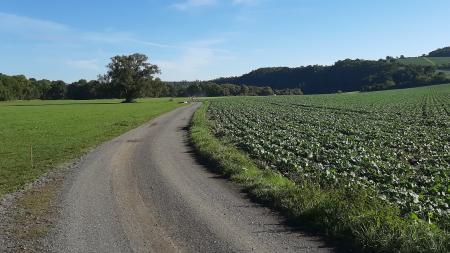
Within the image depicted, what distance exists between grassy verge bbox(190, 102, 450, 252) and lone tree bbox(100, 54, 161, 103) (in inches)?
4163

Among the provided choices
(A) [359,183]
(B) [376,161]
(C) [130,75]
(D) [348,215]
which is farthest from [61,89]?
(D) [348,215]

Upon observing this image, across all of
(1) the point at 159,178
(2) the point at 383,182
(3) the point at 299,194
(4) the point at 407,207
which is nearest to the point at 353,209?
(4) the point at 407,207

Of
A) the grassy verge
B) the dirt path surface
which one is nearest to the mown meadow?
the grassy verge

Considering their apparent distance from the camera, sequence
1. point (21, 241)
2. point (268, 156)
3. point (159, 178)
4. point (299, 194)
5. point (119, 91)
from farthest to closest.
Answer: point (119, 91) → point (268, 156) → point (159, 178) → point (299, 194) → point (21, 241)

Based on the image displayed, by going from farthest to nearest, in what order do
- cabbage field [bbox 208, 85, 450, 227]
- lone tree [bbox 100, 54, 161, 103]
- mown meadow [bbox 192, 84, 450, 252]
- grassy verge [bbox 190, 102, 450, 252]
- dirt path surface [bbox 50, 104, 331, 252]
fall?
1. lone tree [bbox 100, 54, 161, 103]
2. cabbage field [bbox 208, 85, 450, 227]
3. dirt path surface [bbox 50, 104, 331, 252]
4. mown meadow [bbox 192, 84, 450, 252]
5. grassy verge [bbox 190, 102, 450, 252]

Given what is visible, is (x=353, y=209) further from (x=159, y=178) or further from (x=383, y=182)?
(x=159, y=178)

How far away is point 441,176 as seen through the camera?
14.2 metres

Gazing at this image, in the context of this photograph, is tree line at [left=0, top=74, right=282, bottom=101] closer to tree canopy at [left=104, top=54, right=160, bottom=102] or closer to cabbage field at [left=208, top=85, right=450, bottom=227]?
tree canopy at [left=104, top=54, right=160, bottom=102]

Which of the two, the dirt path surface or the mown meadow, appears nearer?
the mown meadow

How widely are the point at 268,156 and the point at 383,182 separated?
675 centimetres

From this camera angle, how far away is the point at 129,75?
117m

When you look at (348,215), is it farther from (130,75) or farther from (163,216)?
(130,75)

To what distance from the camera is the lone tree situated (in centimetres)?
11738

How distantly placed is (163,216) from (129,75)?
10954 centimetres
